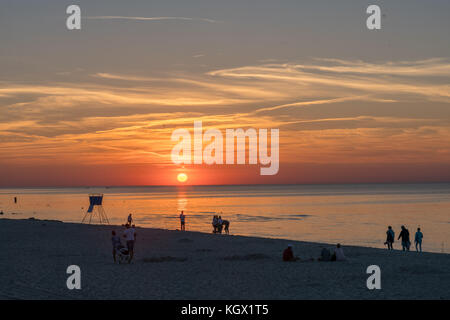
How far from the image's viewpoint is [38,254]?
89.6ft

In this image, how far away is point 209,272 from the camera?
71.7 ft

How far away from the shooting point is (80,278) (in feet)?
63.5

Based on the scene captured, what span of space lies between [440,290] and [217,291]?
7.77 metres

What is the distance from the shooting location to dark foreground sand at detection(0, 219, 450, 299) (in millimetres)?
17094

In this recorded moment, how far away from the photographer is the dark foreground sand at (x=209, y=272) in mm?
17094

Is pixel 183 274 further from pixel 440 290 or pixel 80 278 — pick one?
pixel 440 290

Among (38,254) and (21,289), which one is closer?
(21,289)

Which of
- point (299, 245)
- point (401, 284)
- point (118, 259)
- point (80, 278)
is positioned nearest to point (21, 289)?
point (80, 278)

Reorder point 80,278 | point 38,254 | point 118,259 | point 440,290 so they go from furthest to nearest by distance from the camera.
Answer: point 38,254, point 118,259, point 80,278, point 440,290

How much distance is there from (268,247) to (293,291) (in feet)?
47.2
